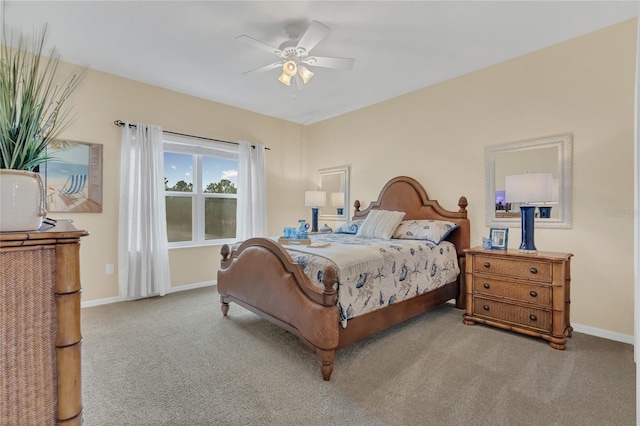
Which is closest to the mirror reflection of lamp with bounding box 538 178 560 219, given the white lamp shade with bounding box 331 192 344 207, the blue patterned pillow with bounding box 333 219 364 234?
the blue patterned pillow with bounding box 333 219 364 234

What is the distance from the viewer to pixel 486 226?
336 cm

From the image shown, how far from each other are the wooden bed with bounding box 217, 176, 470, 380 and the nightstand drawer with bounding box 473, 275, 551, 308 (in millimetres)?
419

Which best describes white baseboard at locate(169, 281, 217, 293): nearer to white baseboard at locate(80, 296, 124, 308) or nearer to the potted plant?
white baseboard at locate(80, 296, 124, 308)

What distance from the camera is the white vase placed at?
0.79m

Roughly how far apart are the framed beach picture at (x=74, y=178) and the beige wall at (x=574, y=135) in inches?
151

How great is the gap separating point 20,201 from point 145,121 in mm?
3546

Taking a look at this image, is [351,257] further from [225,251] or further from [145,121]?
[145,121]

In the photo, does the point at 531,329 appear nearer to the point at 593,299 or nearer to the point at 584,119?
the point at 593,299

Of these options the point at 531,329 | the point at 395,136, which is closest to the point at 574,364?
the point at 531,329

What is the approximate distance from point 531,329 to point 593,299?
72 cm

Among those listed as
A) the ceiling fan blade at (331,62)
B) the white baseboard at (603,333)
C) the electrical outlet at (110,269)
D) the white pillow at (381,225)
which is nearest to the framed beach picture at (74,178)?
the electrical outlet at (110,269)

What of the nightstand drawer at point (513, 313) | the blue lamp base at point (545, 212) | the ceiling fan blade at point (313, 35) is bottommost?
the nightstand drawer at point (513, 313)

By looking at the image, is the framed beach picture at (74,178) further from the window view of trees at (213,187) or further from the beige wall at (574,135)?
the beige wall at (574,135)

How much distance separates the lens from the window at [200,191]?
13.8ft
